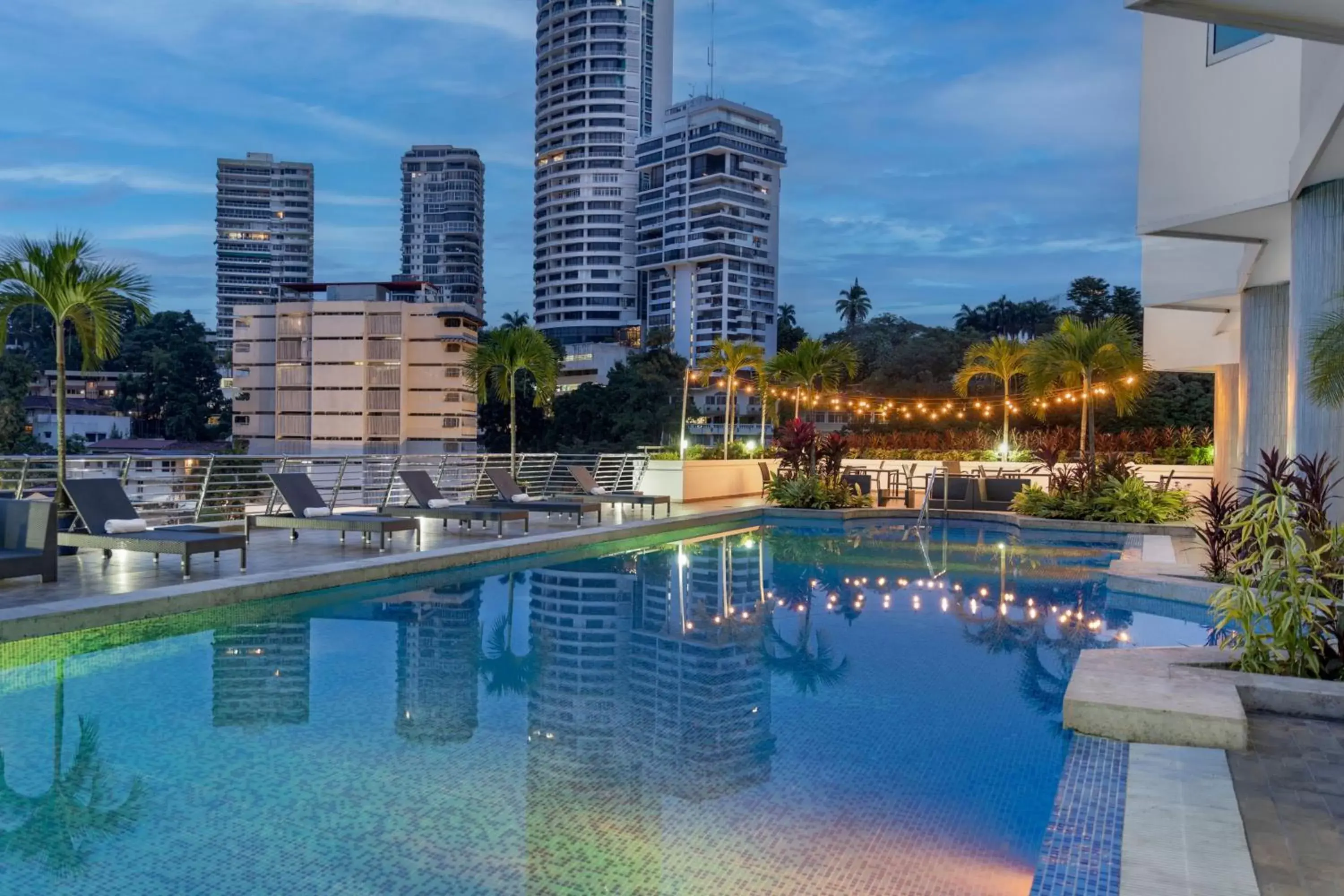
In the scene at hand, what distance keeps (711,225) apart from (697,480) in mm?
93494

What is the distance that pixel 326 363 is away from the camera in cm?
6625

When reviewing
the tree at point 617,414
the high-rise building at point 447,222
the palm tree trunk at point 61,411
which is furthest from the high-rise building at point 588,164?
the palm tree trunk at point 61,411

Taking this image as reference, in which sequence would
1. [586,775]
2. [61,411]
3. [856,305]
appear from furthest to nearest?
[856,305], [61,411], [586,775]

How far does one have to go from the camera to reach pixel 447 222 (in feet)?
512

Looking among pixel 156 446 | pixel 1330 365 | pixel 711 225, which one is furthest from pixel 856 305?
pixel 1330 365

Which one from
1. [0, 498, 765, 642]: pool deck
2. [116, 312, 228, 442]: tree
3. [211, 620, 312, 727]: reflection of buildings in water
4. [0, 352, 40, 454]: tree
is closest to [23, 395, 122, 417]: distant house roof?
[116, 312, 228, 442]: tree

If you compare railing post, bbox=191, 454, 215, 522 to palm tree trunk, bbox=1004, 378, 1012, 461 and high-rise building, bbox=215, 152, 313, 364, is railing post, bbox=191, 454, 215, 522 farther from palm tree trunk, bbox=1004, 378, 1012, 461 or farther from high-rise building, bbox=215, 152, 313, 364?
high-rise building, bbox=215, 152, 313, 364

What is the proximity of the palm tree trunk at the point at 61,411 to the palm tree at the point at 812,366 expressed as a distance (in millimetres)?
14466

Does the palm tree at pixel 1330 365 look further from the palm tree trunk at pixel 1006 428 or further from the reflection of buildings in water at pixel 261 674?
the palm tree trunk at pixel 1006 428

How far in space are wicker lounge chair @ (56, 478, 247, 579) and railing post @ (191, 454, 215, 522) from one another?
169 cm

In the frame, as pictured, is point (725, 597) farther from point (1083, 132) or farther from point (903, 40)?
point (903, 40)

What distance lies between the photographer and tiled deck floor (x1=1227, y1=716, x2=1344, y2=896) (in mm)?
2770

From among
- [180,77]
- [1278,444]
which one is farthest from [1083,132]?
[180,77]

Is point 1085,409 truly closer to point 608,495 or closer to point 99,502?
point 608,495
